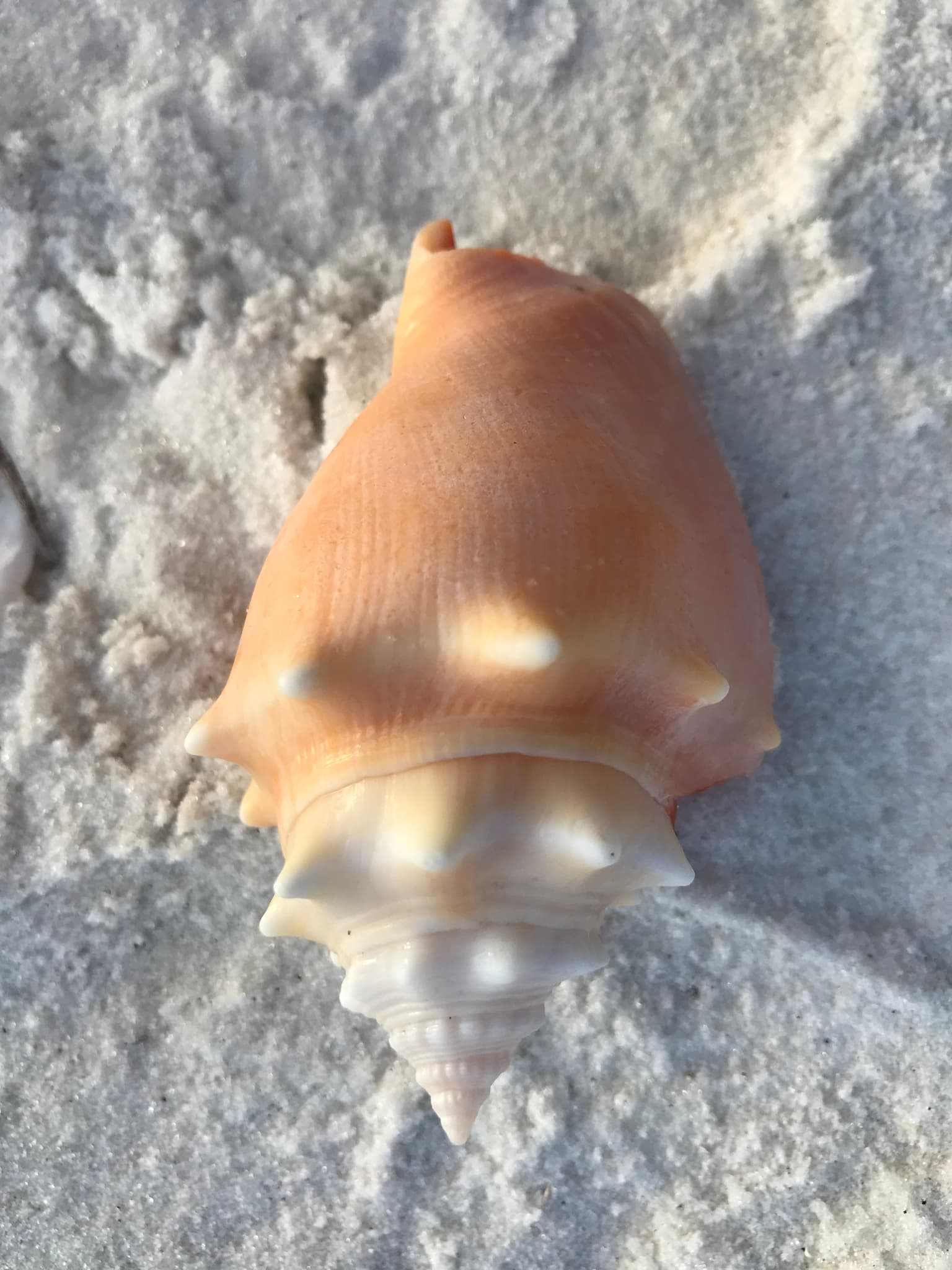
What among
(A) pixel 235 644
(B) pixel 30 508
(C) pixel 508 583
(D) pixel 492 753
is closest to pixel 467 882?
(D) pixel 492 753

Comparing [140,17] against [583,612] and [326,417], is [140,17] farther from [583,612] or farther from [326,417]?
[583,612]

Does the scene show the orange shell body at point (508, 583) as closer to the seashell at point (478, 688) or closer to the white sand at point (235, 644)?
the seashell at point (478, 688)

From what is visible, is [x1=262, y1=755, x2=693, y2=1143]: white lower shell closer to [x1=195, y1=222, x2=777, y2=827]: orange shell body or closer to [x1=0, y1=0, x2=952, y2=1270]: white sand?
[x1=195, y1=222, x2=777, y2=827]: orange shell body

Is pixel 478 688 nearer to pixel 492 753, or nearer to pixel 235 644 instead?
pixel 492 753

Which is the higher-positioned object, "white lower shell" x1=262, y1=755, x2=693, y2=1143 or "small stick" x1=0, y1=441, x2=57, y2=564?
"small stick" x1=0, y1=441, x2=57, y2=564

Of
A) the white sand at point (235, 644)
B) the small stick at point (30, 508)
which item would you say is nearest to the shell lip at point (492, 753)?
the white sand at point (235, 644)

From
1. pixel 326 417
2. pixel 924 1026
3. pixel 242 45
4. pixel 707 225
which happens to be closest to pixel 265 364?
pixel 326 417

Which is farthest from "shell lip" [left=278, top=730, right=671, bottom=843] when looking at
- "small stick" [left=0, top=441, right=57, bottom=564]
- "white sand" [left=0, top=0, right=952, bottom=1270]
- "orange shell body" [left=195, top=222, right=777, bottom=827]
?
"small stick" [left=0, top=441, right=57, bottom=564]
